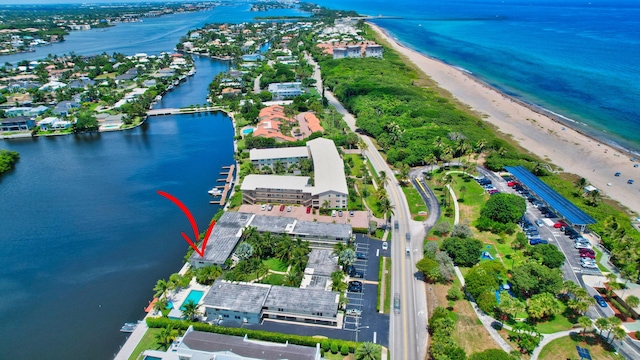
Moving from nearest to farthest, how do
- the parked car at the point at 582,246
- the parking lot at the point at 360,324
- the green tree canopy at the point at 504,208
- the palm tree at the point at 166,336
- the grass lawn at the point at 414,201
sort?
the palm tree at the point at 166,336 < the parking lot at the point at 360,324 < the parked car at the point at 582,246 < the green tree canopy at the point at 504,208 < the grass lawn at the point at 414,201

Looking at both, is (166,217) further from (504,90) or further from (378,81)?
(504,90)

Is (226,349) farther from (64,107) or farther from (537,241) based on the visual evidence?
(64,107)

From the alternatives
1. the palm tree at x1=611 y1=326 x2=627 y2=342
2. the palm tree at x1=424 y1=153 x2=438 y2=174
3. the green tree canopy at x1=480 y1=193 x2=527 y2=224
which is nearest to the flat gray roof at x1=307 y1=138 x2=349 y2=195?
the palm tree at x1=424 y1=153 x2=438 y2=174

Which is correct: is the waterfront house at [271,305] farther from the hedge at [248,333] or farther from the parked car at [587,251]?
the parked car at [587,251]

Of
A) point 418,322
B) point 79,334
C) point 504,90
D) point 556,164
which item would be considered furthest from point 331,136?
point 504,90

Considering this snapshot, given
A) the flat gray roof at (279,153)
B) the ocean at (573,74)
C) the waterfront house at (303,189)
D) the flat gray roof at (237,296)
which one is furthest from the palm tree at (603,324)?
the ocean at (573,74)
